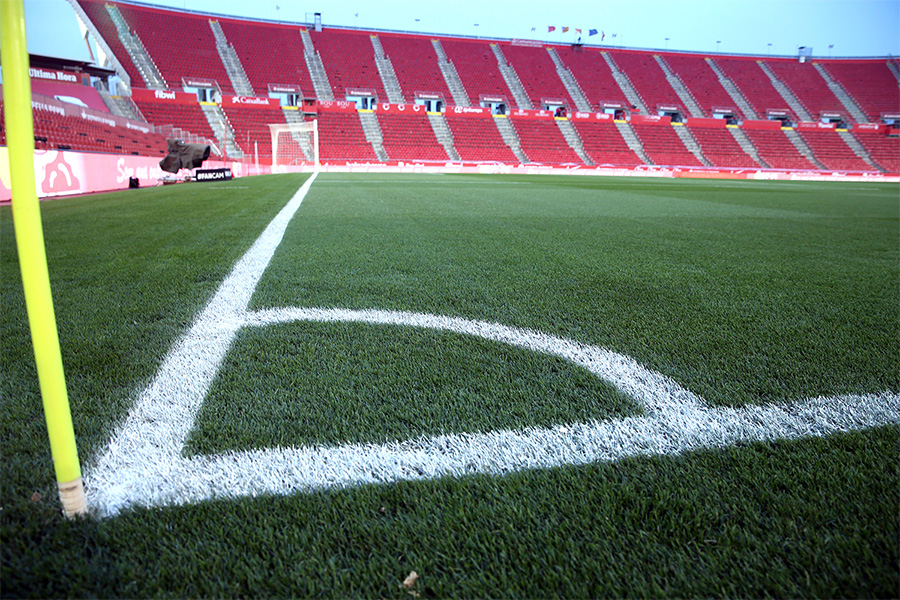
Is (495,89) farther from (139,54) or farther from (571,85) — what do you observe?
(139,54)

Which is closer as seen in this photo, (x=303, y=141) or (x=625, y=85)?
(x=303, y=141)

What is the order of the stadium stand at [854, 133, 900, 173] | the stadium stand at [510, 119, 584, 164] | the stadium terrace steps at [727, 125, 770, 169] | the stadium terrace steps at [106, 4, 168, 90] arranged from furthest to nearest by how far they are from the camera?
the stadium stand at [854, 133, 900, 173] < the stadium terrace steps at [727, 125, 770, 169] < the stadium stand at [510, 119, 584, 164] < the stadium terrace steps at [106, 4, 168, 90]

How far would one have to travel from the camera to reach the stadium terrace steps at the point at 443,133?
3272 centimetres

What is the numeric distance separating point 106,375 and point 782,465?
1699 millimetres

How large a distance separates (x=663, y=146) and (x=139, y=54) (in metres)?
34.8

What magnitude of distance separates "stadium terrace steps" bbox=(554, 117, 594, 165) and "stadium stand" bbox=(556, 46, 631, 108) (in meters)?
4.33

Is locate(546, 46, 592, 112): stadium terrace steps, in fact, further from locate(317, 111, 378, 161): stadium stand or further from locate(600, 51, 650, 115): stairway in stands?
locate(317, 111, 378, 161): stadium stand

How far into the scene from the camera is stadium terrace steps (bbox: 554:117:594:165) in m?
34.4

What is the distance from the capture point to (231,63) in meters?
34.2

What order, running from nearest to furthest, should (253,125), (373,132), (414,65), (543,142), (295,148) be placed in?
(295,148), (253,125), (373,132), (543,142), (414,65)

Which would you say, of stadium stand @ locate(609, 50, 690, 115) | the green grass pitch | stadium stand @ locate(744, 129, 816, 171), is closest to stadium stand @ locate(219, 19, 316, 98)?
stadium stand @ locate(609, 50, 690, 115)

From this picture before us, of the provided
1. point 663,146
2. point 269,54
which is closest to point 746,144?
point 663,146

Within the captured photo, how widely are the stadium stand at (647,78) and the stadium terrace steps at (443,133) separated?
55.0 feet

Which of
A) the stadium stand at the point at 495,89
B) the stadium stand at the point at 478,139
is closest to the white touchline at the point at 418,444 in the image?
the stadium stand at the point at 495,89
